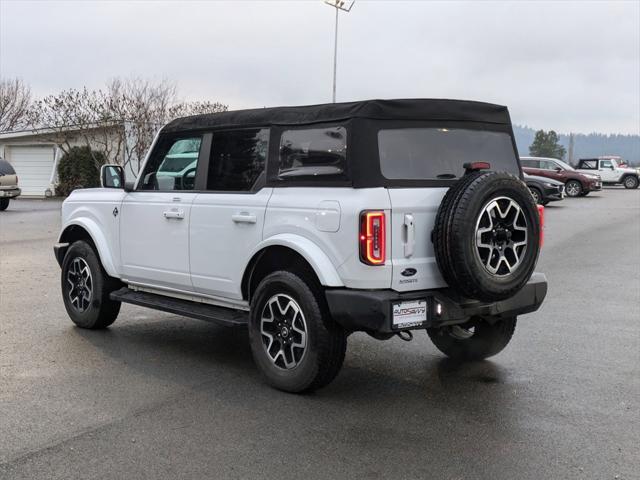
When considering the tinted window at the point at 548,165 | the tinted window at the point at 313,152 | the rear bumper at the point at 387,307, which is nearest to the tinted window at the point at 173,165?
the tinted window at the point at 313,152

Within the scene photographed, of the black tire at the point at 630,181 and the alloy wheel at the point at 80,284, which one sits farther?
the black tire at the point at 630,181

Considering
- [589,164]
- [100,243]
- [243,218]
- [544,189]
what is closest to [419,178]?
[243,218]

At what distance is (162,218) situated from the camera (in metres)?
6.01

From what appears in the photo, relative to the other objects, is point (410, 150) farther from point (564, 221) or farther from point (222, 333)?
point (564, 221)

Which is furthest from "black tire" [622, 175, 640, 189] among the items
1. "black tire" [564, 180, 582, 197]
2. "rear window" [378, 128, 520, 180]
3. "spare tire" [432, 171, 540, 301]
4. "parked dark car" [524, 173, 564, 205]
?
"spare tire" [432, 171, 540, 301]

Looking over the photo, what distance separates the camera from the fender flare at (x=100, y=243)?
657 centimetres

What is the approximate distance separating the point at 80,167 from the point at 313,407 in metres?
31.3

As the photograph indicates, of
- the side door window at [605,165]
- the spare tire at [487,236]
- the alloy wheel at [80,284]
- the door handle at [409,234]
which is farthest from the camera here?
the side door window at [605,165]

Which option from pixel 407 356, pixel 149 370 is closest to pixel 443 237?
pixel 407 356

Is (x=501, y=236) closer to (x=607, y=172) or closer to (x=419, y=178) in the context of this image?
(x=419, y=178)

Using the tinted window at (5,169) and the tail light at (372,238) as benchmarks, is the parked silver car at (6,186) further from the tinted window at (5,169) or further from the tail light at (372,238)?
the tail light at (372,238)

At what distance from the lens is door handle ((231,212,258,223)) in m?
5.19

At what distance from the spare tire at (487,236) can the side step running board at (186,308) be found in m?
1.70

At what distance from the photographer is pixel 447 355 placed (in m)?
6.04
